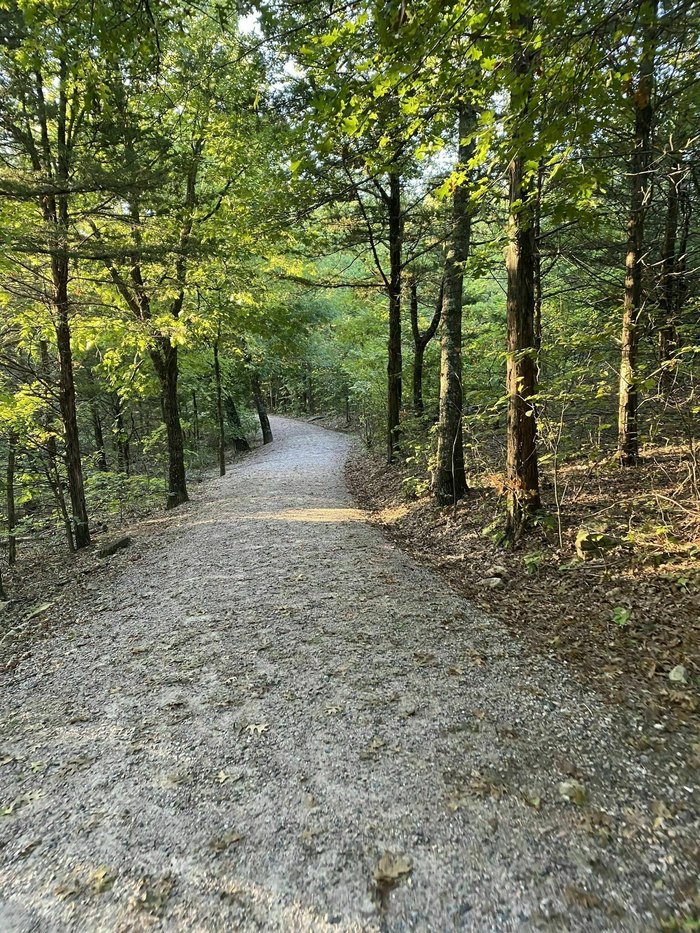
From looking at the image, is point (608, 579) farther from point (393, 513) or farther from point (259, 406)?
point (259, 406)

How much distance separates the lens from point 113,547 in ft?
29.8

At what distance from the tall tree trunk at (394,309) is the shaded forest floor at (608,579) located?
18.2 feet

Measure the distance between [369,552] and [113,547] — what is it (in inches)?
195

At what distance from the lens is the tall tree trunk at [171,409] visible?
11883 mm

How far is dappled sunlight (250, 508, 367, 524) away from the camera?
30.4ft

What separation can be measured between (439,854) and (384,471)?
11.0 meters

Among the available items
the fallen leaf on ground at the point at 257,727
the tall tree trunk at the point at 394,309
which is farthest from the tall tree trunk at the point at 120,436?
the fallen leaf on ground at the point at 257,727

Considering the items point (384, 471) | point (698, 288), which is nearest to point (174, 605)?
point (384, 471)

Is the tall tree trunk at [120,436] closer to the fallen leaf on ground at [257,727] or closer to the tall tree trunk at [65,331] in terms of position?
the tall tree trunk at [65,331]

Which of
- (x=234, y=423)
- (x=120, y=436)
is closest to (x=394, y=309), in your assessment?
(x=120, y=436)

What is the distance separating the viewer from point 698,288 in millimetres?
8414

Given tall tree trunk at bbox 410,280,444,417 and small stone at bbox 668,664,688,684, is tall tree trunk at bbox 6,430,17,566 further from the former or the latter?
small stone at bbox 668,664,688,684

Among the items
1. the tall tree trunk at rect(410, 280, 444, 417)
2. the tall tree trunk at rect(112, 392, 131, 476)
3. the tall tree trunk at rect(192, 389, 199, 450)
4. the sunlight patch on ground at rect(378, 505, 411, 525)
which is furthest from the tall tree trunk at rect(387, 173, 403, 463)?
the tall tree trunk at rect(192, 389, 199, 450)

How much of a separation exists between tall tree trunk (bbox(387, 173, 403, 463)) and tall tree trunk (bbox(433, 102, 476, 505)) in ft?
13.1
